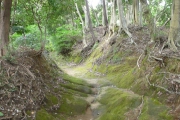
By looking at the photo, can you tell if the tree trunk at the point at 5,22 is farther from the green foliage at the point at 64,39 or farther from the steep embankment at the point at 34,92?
the green foliage at the point at 64,39

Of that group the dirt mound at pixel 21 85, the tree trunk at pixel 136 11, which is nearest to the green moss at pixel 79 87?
the dirt mound at pixel 21 85

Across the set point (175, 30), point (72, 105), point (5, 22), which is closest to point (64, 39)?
point (5, 22)

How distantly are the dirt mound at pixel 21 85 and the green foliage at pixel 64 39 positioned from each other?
13.6 metres

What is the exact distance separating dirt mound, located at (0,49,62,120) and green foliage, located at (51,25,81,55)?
13.6m

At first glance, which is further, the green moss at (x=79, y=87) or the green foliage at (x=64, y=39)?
the green foliage at (x=64, y=39)

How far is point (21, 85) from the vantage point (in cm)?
724

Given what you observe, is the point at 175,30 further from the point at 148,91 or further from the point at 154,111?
the point at 154,111

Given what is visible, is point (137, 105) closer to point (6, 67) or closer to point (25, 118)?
point (25, 118)

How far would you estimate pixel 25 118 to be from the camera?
20.0 feet

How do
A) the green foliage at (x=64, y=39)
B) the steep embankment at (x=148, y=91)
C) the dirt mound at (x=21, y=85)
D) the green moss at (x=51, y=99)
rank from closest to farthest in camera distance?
1. the dirt mound at (x=21, y=85)
2. the steep embankment at (x=148, y=91)
3. the green moss at (x=51, y=99)
4. the green foliage at (x=64, y=39)

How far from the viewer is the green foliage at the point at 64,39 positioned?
2319 centimetres

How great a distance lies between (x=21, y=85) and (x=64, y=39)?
1680 cm

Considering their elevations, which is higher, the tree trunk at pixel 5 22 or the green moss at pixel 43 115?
the tree trunk at pixel 5 22

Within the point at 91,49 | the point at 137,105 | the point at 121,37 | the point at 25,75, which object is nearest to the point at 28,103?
the point at 25,75
